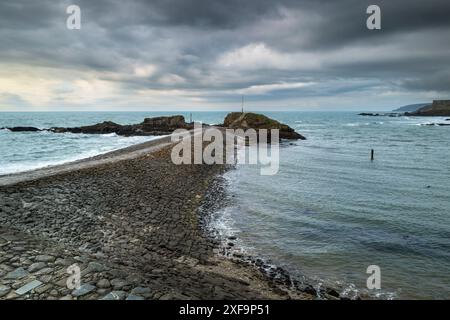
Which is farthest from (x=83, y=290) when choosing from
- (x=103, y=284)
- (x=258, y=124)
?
(x=258, y=124)

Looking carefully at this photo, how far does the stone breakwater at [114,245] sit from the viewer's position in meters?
7.09

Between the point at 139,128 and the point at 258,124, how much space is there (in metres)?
31.7

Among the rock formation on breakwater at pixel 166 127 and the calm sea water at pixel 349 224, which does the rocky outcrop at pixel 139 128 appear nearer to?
the rock formation on breakwater at pixel 166 127

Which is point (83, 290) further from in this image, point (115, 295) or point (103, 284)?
point (115, 295)

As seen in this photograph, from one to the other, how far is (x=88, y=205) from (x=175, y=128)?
2694 inches

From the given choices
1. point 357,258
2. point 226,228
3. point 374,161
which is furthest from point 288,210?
point 374,161

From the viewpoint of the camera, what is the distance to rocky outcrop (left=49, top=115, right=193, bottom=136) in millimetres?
76088

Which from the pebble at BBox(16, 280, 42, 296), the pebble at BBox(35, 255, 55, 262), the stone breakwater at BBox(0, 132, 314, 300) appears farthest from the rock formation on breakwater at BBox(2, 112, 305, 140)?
the pebble at BBox(16, 280, 42, 296)

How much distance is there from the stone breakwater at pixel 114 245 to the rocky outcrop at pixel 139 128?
57.3 m

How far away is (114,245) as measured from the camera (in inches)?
410

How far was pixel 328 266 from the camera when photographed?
10.7 meters

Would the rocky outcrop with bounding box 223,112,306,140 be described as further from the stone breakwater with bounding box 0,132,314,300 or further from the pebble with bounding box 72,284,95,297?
the pebble with bounding box 72,284,95,297

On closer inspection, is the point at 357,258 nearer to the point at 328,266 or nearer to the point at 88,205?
the point at 328,266

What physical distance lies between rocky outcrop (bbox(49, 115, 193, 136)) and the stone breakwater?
5729 cm
